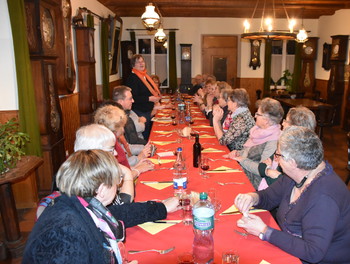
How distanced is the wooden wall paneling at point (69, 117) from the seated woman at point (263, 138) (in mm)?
3283

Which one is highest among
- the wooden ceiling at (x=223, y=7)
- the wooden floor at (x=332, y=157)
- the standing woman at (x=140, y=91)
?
the wooden ceiling at (x=223, y=7)

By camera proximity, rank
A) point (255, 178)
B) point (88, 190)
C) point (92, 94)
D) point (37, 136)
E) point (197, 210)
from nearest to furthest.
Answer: point (88, 190) < point (197, 210) < point (255, 178) < point (37, 136) < point (92, 94)

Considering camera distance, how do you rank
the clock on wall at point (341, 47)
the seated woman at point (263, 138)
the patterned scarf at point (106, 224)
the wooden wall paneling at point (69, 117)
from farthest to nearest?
1. the clock on wall at point (341, 47)
2. the wooden wall paneling at point (69, 117)
3. the seated woman at point (263, 138)
4. the patterned scarf at point (106, 224)

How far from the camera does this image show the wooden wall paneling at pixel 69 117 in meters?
5.24

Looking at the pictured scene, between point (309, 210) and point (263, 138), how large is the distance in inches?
57.2

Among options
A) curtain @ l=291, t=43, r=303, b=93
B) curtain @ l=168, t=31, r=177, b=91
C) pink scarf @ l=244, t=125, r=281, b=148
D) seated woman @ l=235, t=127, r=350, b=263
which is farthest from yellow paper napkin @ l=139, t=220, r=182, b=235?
curtain @ l=291, t=43, r=303, b=93

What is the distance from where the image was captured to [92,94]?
601 centimetres

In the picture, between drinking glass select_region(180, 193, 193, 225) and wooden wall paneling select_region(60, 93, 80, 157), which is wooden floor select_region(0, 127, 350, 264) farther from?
wooden wall paneling select_region(60, 93, 80, 157)

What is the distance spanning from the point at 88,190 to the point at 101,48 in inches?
271

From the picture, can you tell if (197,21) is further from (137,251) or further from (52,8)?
(137,251)

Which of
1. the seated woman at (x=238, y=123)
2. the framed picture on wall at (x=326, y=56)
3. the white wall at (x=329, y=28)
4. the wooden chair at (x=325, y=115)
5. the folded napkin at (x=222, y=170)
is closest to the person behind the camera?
the folded napkin at (x=222, y=170)

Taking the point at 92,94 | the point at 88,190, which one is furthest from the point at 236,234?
the point at 92,94

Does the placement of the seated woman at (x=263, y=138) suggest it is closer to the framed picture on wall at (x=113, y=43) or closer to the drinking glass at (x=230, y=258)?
the drinking glass at (x=230, y=258)

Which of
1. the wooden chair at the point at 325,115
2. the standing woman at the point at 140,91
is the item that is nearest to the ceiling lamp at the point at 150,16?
the standing woman at the point at 140,91
